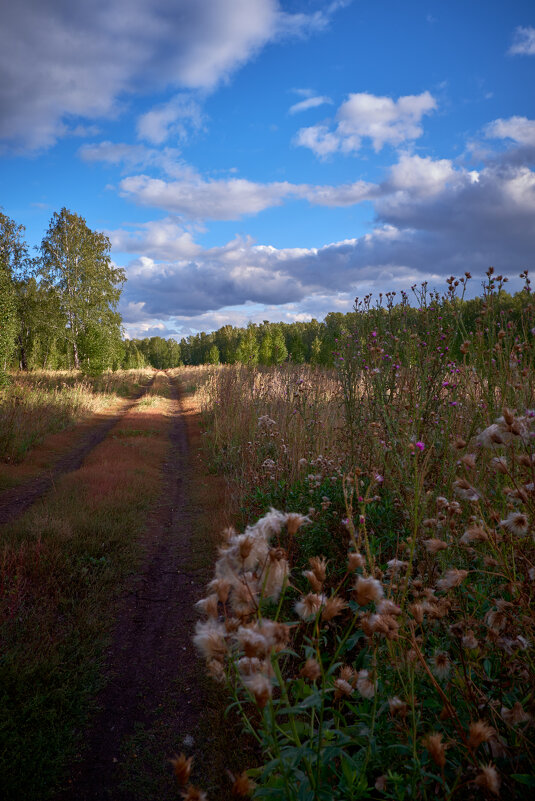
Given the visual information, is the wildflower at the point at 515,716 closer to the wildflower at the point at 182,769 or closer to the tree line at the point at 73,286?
the wildflower at the point at 182,769

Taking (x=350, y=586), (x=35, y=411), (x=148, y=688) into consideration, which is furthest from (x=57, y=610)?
(x=35, y=411)

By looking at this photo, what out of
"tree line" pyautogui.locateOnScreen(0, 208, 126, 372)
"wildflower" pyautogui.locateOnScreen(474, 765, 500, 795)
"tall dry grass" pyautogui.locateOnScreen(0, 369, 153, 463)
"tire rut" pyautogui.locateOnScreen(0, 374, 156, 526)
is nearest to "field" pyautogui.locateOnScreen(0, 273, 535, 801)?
"wildflower" pyautogui.locateOnScreen(474, 765, 500, 795)

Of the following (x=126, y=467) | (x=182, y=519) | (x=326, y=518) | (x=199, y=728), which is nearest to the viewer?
(x=199, y=728)

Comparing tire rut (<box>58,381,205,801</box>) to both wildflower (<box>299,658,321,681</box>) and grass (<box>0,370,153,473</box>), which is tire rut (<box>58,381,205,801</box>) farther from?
grass (<box>0,370,153,473</box>)

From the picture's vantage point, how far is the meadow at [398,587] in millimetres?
1391

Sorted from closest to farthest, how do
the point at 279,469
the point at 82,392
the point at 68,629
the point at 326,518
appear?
the point at 68,629
the point at 326,518
the point at 279,469
the point at 82,392

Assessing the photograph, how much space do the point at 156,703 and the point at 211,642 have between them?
227cm

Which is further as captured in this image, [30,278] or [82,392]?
[30,278]

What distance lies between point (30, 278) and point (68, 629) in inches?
1210

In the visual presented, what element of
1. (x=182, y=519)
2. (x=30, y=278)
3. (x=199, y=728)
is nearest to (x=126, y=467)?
(x=182, y=519)

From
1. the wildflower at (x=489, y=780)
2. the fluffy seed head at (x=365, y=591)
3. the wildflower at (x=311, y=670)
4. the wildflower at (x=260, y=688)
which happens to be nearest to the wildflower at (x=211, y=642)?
the wildflower at (x=260, y=688)

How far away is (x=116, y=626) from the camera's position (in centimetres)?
386

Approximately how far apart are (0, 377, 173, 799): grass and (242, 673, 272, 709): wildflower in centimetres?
216

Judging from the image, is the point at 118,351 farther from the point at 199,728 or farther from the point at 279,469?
the point at 199,728
